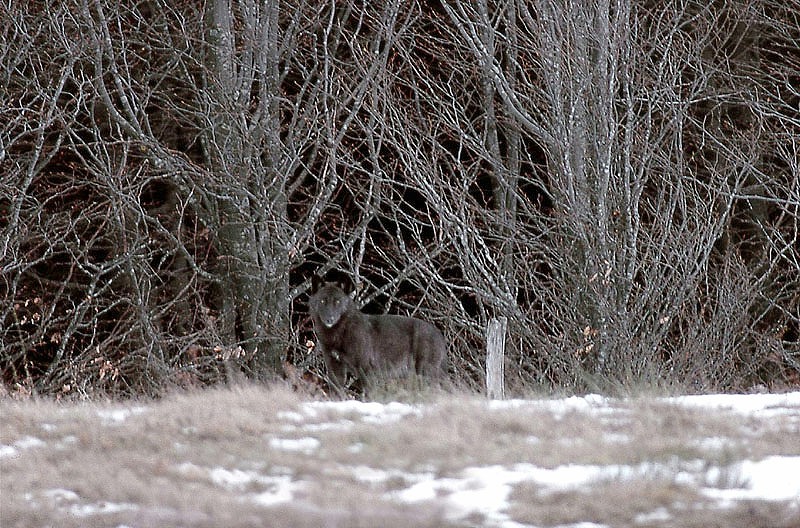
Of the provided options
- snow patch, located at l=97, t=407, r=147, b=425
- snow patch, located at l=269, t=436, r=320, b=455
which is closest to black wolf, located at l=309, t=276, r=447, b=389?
snow patch, located at l=97, t=407, r=147, b=425

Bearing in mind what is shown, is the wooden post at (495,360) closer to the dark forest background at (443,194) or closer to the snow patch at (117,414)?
the dark forest background at (443,194)

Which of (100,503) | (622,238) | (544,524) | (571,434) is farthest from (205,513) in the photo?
(622,238)

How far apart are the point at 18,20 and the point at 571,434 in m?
11.8

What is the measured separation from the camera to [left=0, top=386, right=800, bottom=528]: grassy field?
647 centimetres

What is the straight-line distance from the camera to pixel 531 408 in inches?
370

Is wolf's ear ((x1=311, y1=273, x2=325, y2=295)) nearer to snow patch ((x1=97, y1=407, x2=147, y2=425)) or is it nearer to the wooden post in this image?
the wooden post

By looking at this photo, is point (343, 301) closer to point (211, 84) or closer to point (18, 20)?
point (211, 84)

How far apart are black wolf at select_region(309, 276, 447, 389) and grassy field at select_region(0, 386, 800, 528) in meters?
4.57

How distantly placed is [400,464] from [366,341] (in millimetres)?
7093

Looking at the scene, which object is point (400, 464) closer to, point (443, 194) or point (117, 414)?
point (117, 414)

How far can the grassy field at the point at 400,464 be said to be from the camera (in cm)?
647

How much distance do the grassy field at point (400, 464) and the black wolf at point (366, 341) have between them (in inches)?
180

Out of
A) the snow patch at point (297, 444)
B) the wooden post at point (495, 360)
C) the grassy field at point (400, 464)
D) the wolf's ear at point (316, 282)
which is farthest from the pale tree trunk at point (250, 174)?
the snow patch at point (297, 444)

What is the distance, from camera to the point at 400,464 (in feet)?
24.4
